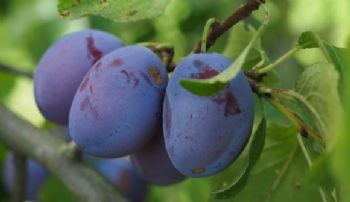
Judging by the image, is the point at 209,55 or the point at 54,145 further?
the point at 54,145

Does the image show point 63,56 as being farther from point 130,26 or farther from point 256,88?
point 130,26

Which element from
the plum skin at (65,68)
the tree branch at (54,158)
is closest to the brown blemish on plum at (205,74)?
the plum skin at (65,68)

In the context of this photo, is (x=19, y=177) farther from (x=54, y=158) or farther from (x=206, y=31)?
(x=206, y=31)

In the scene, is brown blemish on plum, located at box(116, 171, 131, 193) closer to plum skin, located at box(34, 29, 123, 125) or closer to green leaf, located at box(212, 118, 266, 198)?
plum skin, located at box(34, 29, 123, 125)

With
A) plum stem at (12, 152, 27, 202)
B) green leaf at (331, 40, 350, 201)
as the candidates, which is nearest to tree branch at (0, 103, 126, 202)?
plum stem at (12, 152, 27, 202)

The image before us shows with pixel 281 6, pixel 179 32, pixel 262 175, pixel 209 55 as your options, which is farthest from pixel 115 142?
pixel 281 6

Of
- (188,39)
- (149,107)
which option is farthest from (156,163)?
(188,39)

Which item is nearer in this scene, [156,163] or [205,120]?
[205,120]
